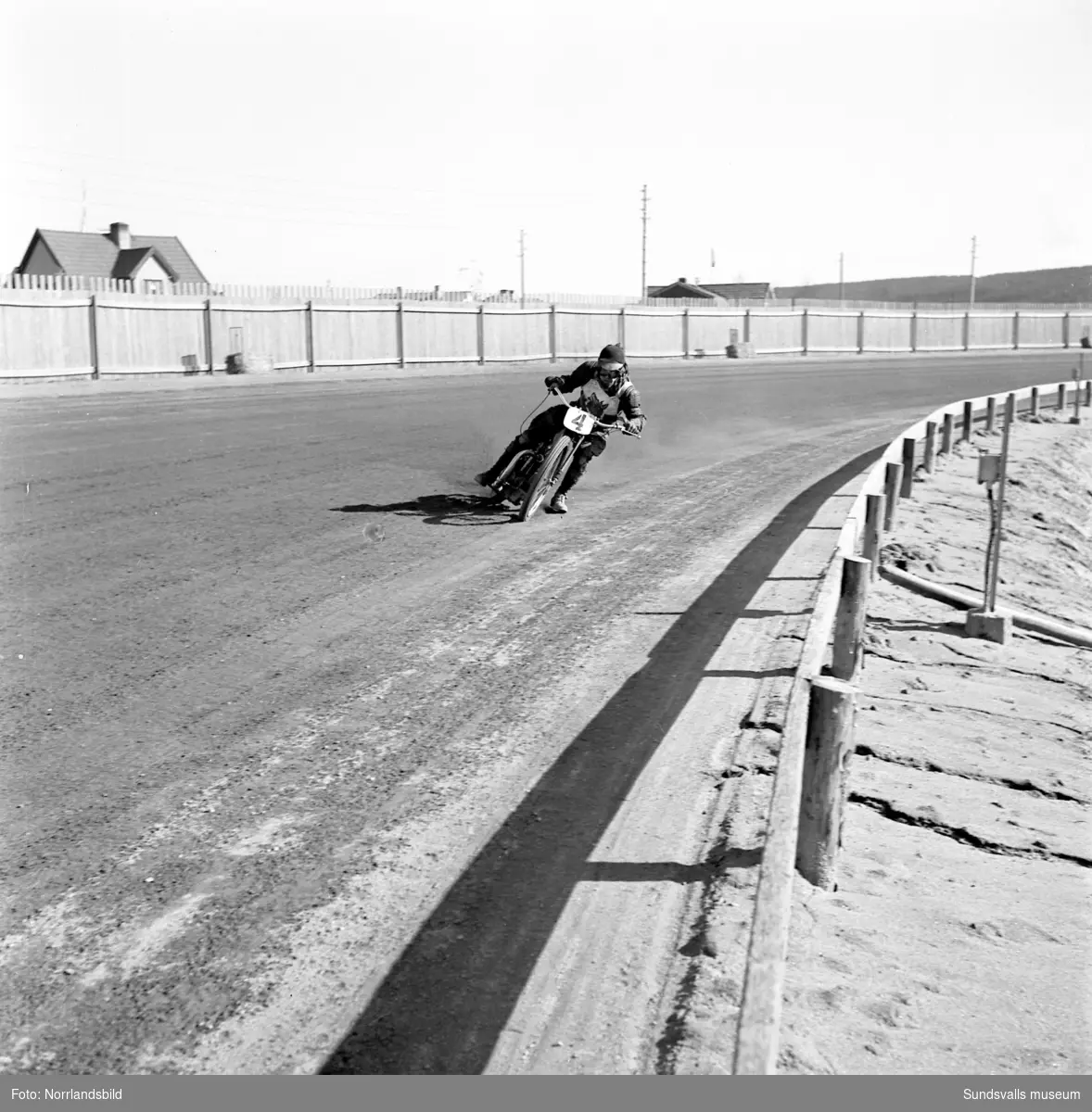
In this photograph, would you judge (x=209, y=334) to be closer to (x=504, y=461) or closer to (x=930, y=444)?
(x=930, y=444)

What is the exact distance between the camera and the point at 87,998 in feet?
12.6

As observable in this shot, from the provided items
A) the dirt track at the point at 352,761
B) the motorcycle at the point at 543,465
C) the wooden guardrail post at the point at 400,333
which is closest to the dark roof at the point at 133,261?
the wooden guardrail post at the point at 400,333

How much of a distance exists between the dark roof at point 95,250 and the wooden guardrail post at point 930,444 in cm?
6112

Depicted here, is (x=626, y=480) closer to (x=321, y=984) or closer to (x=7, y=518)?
(x=7, y=518)

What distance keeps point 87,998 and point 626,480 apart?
501 inches

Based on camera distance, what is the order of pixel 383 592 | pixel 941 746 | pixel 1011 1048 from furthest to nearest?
pixel 383 592
pixel 941 746
pixel 1011 1048

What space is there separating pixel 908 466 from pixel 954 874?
10.8 meters

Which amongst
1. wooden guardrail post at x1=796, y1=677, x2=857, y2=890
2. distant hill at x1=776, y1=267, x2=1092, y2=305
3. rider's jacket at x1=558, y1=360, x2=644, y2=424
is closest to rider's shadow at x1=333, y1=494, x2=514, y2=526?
rider's jacket at x1=558, y1=360, x2=644, y2=424

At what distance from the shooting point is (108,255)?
7438 cm

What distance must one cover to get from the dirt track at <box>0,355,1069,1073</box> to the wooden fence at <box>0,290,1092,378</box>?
16.1 m

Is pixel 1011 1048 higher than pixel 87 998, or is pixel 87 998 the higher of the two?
pixel 87 998

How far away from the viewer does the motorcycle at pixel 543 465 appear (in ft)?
40.2

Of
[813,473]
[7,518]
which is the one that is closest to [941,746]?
[7,518]

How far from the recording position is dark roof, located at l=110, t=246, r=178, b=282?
70750mm
